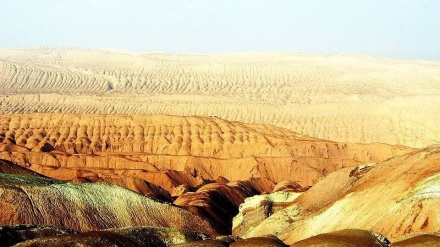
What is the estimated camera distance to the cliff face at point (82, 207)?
32.4 m

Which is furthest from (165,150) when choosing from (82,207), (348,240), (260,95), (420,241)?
(420,241)

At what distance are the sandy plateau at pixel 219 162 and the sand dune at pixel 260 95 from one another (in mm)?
449

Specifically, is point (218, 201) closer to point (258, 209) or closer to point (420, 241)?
point (258, 209)

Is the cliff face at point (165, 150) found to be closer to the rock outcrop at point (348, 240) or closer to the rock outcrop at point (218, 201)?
the rock outcrop at point (218, 201)

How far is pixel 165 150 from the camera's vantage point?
254 ft

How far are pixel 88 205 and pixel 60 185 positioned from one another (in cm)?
252

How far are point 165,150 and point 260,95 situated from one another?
60.4 meters

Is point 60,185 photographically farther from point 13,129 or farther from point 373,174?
point 13,129

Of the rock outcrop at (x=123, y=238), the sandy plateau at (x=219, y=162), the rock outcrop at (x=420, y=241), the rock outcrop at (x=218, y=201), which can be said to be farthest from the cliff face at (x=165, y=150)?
the rock outcrop at (x=420, y=241)

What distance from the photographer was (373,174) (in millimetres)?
32500

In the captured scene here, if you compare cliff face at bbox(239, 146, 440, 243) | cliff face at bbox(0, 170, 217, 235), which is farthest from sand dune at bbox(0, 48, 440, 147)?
cliff face at bbox(0, 170, 217, 235)

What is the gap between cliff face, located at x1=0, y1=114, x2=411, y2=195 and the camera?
6344 centimetres

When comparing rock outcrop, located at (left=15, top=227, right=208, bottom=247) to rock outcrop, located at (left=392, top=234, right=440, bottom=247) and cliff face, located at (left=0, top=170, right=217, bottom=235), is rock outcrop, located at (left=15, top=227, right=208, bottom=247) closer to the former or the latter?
rock outcrop, located at (left=392, top=234, right=440, bottom=247)

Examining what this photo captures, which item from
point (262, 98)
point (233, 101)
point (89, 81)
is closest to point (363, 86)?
point (262, 98)
